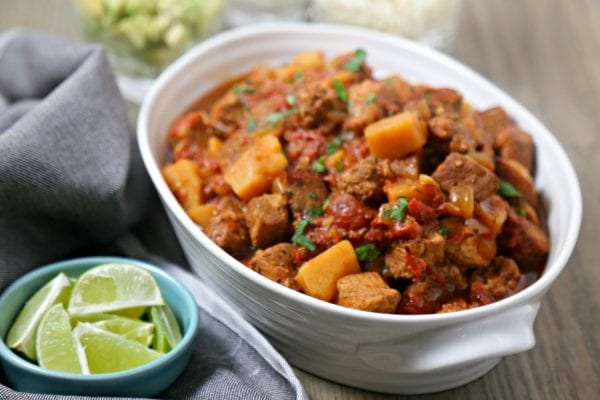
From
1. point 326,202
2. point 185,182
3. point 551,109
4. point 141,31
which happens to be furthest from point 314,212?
point 551,109

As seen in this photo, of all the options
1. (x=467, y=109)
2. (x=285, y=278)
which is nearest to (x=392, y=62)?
(x=467, y=109)

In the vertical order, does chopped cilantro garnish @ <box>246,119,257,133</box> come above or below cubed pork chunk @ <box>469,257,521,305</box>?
above

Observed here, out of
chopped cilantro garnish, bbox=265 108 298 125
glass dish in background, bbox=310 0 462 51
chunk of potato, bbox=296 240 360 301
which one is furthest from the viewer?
glass dish in background, bbox=310 0 462 51

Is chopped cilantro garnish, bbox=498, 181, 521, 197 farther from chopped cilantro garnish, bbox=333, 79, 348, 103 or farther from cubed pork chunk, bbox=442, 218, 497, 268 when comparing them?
chopped cilantro garnish, bbox=333, 79, 348, 103

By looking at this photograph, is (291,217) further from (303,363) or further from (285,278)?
(303,363)

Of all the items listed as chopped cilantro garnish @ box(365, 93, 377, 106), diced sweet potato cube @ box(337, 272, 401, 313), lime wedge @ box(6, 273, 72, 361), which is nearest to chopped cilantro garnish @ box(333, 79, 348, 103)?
chopped cilantro garnish @ box(365, 93, 377, 106)
